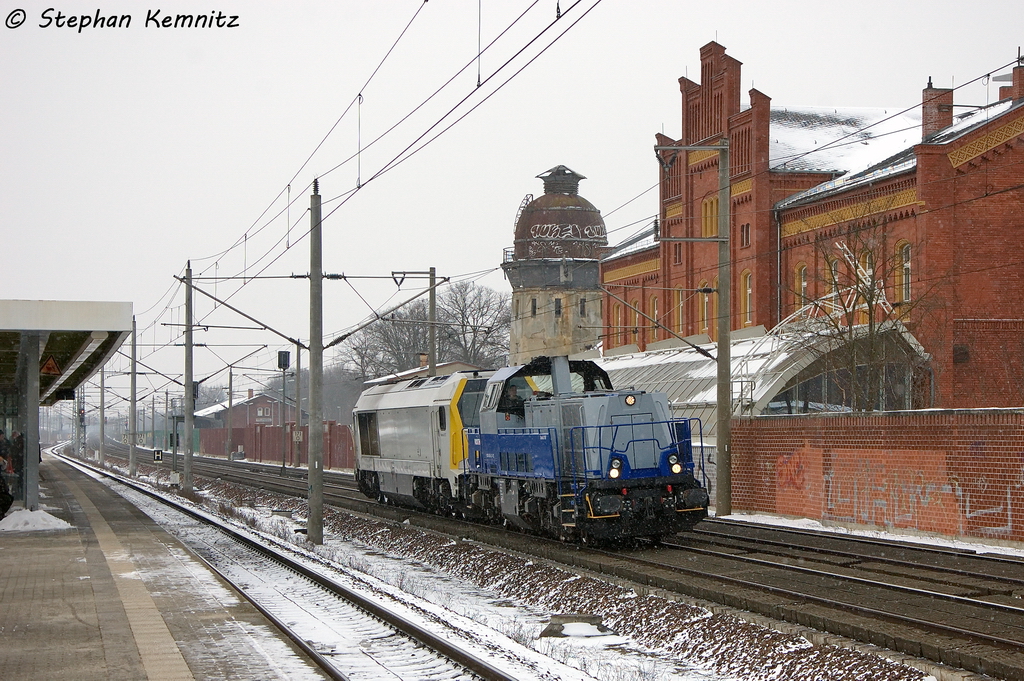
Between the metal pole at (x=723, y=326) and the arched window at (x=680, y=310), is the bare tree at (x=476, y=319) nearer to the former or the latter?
the arched window at (x=680, y=310)

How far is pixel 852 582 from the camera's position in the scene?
1502cm

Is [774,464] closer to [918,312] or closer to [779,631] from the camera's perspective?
[918,312]

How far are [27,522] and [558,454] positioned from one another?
534 inches

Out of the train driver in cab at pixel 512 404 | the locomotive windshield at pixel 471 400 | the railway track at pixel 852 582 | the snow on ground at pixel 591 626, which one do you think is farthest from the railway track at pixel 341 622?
the locomotive windshield at pixel 471 400

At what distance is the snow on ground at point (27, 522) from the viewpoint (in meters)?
25.5

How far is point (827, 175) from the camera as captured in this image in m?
45.2

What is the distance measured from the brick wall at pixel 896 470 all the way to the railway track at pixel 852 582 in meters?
1.72

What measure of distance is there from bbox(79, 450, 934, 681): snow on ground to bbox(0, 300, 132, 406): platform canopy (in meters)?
7.27

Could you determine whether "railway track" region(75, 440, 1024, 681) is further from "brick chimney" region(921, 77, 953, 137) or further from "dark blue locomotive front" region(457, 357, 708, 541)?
"brick chimney" region(921, 77, 953, 137)

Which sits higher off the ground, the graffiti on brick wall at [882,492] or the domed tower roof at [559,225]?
the domed tower roof at [559,225]

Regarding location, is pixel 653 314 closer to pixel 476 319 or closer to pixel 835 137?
pixel 835 137

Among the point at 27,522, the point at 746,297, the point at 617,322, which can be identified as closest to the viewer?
the point at 27,522

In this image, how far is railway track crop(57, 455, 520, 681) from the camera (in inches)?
418

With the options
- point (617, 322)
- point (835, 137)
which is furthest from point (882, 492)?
point (617, 322)
